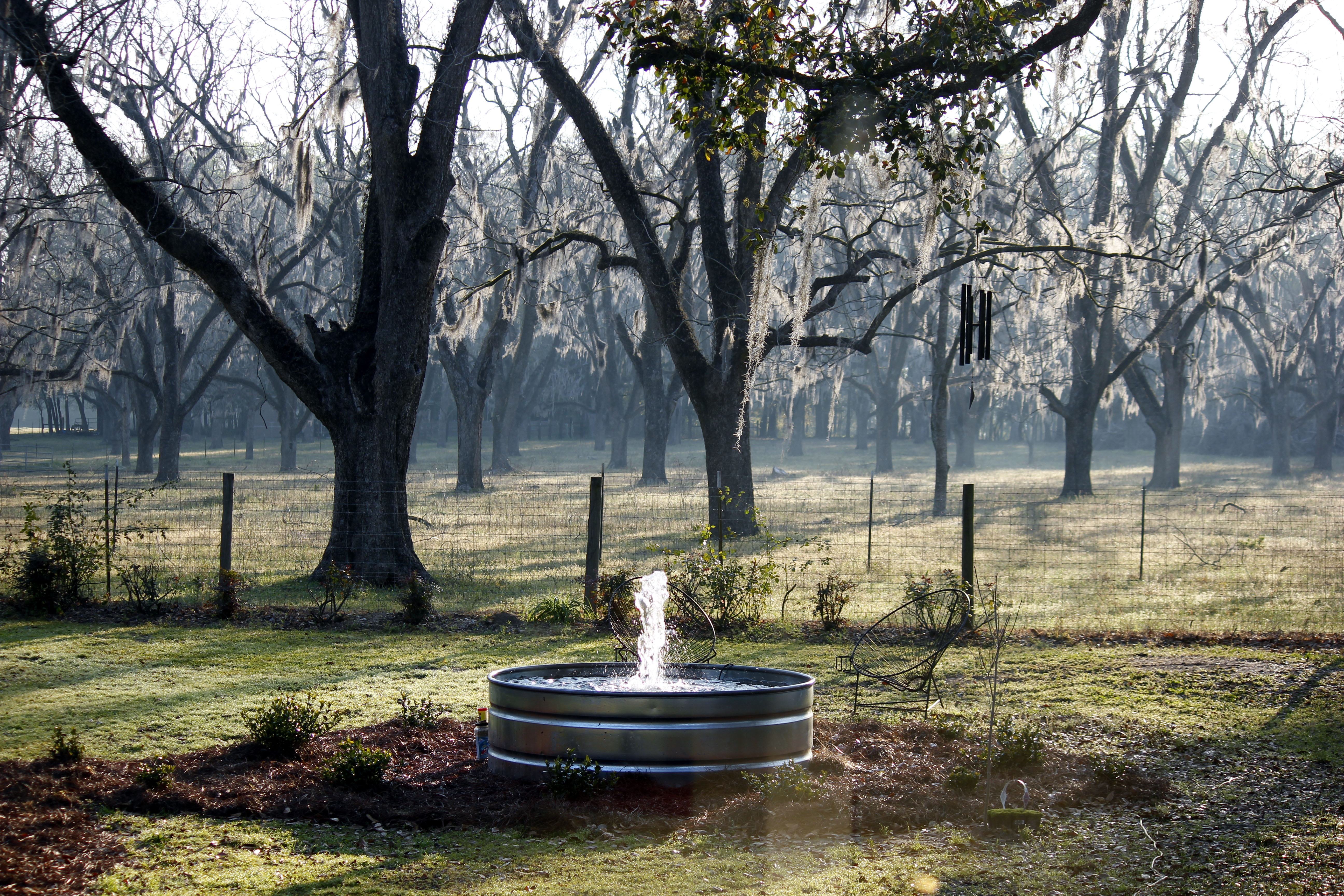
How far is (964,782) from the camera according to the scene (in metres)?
5.77

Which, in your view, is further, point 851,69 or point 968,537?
point 968,537

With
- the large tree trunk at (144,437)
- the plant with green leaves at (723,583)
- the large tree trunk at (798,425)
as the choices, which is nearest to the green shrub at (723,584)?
the plant with green leaves at (723,583)

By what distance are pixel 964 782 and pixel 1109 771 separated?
0.86 meters

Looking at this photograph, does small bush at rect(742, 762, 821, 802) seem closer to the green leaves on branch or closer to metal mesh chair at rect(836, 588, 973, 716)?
metal mesh chair at rect(836, 588, 973, 716)

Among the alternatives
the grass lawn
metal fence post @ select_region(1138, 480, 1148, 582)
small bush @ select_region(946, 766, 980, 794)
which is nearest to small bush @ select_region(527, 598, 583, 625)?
the grass lawn

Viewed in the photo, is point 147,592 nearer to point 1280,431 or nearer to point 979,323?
point 979,323

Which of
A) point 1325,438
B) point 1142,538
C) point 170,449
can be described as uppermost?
point 1325,438

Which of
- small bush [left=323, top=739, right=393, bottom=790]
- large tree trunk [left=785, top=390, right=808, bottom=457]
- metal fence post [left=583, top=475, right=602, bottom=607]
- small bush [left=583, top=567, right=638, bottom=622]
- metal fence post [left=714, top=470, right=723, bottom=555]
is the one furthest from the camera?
large tree trunk [left=785, top=390, right=808, bottom=457]

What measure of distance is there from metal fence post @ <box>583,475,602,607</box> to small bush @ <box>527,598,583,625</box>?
0.20 meters

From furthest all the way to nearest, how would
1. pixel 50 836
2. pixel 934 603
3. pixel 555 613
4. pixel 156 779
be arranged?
1. pixel 555 613
2. pixel 934 603
3. pixel 156 779
4. pixel 50 836

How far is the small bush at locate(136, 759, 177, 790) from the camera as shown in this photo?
5.49 meters

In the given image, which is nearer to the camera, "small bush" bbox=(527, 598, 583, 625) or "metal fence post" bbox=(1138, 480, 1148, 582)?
"small bush" bbox=(527, 598, 583, 625)

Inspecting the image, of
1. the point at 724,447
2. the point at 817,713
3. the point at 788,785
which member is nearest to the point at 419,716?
the point at 788,785

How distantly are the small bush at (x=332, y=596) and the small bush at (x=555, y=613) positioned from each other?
6.29 ft
